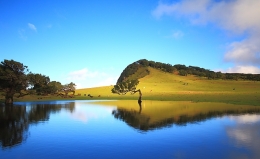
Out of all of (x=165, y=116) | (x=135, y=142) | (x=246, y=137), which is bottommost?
(x=246, y=137)

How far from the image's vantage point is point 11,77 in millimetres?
56531

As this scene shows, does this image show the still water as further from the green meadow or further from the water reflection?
the green meadow

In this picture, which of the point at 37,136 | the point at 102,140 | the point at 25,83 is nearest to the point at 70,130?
the point at 37,136

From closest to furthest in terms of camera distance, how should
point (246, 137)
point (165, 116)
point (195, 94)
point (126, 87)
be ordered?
point (246, 137) < point (165, 116) < point (195, 94) < point (126, 87)

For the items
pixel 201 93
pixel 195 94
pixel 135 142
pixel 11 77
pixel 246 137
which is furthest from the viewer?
pixel 201 93

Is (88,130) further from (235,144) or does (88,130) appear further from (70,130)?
(235,144)

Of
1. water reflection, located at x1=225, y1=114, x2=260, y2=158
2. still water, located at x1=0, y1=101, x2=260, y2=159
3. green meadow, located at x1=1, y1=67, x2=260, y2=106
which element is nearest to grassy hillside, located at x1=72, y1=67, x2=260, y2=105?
green meadow, located at x1=1, y1=67, x2=260, y2=106

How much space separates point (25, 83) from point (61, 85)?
1229 inches

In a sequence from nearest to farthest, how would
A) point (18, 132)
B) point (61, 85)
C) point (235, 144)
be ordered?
point (235, 144), point (18, 132), point (61, 85)

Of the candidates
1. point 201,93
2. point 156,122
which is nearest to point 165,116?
point 156,122

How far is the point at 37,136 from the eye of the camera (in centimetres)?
2059

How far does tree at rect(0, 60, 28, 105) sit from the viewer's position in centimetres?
5672

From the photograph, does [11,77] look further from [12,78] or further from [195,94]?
[195,94]

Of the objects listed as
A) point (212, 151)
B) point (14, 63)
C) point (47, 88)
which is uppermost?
point (14, 63)
